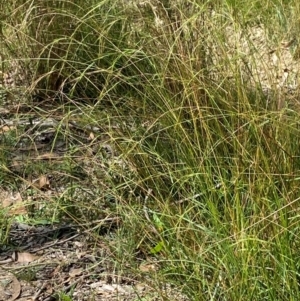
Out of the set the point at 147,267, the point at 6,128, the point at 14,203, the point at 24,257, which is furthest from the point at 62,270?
the point at 6,128

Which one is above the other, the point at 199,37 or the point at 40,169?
the point at 199,37

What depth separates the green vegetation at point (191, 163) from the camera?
210cm

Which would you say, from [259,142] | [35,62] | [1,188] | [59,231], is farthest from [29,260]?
[35,62]

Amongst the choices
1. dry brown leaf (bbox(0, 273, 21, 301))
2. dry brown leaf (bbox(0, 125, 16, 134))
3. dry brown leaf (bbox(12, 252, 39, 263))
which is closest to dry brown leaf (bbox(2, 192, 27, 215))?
dry brown leaf (bbox(12, 252, 39, 263))

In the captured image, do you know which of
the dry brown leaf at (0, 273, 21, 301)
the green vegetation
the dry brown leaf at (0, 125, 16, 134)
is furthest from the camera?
the dry brown leaf at (0, 125, 16, 134)

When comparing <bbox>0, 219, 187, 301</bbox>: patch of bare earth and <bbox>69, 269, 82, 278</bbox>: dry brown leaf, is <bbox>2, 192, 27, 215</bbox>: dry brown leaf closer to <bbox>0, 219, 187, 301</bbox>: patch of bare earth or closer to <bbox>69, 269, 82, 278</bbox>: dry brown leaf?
<bbox>0, 219, 187, 301</bbox>: patch of bare earth

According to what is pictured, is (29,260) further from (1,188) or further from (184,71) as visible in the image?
(184,71)

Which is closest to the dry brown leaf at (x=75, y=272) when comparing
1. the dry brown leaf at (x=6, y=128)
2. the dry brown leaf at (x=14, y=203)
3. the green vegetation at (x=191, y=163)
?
the green vegetation at (x=191, y=163)

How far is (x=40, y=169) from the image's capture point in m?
3.10

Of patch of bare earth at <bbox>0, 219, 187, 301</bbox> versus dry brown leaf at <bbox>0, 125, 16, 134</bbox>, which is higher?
patch of bare earth at <bbox>0, 219, 187, 301</bbox>

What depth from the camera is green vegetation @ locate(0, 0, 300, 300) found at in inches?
82.6

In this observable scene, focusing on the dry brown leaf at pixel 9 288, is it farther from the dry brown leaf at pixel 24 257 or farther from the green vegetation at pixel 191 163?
Answer: the green vegetation at pixel 191 163

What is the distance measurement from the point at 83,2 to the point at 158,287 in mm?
1946

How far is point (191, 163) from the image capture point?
8.56ft
